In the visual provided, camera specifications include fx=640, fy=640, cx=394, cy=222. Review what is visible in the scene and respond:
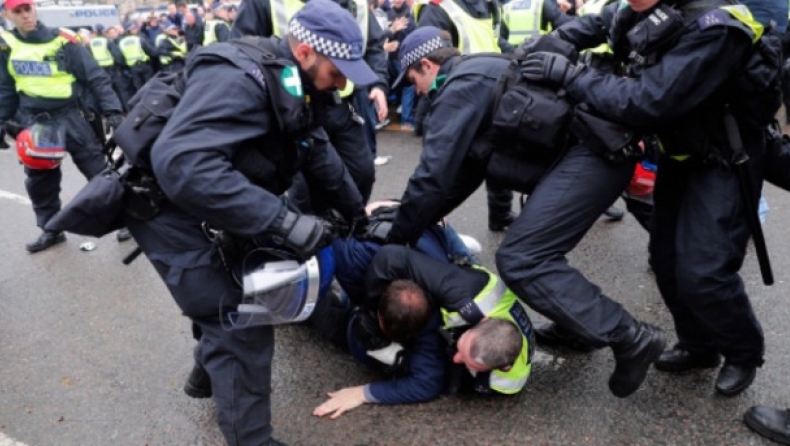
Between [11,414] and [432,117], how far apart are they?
2198 mm

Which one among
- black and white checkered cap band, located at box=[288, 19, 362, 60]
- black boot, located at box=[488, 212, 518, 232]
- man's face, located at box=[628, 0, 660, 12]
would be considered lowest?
black boot, located at box=[488, 212, 518, 232]

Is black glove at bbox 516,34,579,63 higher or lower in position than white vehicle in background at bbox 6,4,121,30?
higher

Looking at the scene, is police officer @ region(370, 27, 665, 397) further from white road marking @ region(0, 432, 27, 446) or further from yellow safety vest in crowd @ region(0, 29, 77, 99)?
yellow safety vest in crowd @ region(0, 29, 77, 99)

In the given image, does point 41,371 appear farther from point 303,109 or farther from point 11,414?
point 303,109

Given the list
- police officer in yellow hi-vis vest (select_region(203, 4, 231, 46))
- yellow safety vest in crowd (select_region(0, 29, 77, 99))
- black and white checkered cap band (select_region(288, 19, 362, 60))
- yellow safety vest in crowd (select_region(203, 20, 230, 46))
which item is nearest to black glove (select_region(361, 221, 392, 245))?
black and white checkered cap band (select_region(288, 19, 362, 60))

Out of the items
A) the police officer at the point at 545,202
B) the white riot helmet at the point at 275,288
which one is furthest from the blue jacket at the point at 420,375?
the white riot helmet at the point at 275,288

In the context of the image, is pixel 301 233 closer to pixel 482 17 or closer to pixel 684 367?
pixel 684 367

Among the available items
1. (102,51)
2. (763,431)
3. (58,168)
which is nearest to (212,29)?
(102,51)

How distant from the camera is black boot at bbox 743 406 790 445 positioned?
2.27m

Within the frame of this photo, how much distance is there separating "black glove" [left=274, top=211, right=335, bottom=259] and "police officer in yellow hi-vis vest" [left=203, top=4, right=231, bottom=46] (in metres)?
8.99

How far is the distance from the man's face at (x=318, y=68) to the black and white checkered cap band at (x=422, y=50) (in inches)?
25.1

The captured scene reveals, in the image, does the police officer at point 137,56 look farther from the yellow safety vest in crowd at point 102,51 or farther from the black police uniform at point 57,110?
the black police uniform at point 57,110

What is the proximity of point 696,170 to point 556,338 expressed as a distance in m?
1.04

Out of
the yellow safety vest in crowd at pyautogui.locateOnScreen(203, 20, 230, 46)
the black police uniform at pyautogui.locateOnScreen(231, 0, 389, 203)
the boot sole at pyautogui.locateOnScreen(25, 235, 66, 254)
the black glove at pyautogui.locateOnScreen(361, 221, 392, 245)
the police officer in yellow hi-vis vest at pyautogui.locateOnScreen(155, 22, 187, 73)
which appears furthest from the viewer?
the police officer in yellow hi-vis vest at pyautogui.locateOnScreen(155, 22, 187, 73)
